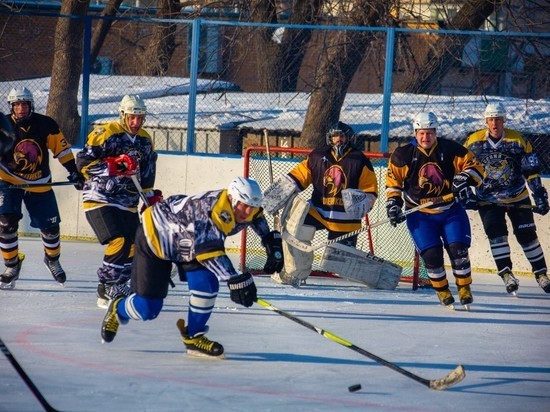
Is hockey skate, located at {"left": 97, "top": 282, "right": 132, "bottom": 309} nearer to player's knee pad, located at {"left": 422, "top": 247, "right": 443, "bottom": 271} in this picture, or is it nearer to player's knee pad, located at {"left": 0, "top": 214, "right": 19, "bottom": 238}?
player's knee pad, located at {"left": 0, "top": 214, "right": 19, "bottom": 238}

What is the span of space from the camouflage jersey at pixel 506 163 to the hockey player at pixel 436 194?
636mm

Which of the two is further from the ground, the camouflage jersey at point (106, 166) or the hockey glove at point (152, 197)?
the camouflage jersey at point (106, 166)

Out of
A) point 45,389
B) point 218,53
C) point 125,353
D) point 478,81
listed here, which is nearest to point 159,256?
point 125,353

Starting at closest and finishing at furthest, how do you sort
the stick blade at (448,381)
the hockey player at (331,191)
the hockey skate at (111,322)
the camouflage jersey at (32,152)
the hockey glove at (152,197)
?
the stick blade at (448,381)
the hockey skate at (111,322)
the hockey glove at (152,197)
the camouflage jersey at (32,152)
the hockey player at (331,191)

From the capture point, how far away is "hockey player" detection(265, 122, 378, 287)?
793 centimetres

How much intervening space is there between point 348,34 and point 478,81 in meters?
1.44

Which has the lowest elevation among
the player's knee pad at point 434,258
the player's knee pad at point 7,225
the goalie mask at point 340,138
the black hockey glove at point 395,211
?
the player's knee pad at point 434,258

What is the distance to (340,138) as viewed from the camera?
7.96 metres

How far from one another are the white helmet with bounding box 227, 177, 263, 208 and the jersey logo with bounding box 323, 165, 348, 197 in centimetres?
268

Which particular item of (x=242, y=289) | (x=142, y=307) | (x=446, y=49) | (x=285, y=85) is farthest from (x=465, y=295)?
(x=285, y=85)

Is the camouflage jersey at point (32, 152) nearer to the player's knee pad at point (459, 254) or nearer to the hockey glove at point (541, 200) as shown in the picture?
the player's knee pad at point (459, 254)

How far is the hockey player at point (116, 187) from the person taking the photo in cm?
684

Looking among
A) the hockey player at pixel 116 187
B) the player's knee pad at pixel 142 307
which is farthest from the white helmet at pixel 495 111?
the player's knee pad at pixel 142 307

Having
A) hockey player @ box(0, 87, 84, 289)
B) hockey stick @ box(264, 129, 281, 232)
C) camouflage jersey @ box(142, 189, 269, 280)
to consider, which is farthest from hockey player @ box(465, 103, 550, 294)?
camouflage jersey @ box(142, 189, 269, 280)
